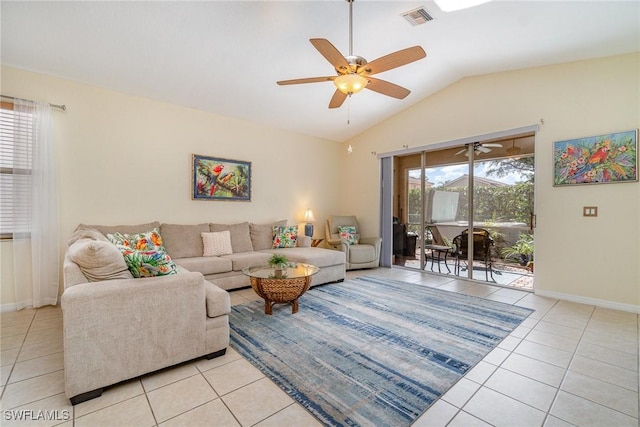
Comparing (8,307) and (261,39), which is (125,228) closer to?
(8,307)

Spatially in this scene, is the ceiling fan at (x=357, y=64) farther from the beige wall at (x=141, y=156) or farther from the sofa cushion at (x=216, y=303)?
the beige wall at (x=141, y=156)

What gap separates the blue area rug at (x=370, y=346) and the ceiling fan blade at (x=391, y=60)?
7.81ft

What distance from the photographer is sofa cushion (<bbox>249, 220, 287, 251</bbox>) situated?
16.1ft

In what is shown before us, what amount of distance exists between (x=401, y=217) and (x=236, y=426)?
5019 mm

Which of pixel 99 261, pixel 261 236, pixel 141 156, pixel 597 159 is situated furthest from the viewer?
pixel 261 236

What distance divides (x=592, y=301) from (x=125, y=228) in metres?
6.09

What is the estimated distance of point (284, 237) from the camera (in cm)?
504

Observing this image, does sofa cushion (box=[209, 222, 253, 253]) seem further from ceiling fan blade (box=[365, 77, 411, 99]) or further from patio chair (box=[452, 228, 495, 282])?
patio chair (box=[452, 228, 495, 282])

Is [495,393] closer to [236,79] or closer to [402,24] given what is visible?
[402,24]

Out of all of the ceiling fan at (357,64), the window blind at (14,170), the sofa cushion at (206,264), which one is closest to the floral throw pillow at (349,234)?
the sofa cushion at (206,264)

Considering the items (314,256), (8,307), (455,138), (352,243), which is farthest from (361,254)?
(8,307)

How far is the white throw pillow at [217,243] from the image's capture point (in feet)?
13.9

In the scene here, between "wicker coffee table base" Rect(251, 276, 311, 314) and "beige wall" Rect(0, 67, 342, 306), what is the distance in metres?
2.18

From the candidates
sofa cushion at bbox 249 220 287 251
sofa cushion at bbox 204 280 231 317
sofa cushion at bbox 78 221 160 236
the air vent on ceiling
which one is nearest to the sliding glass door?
the air vent on ceiling
